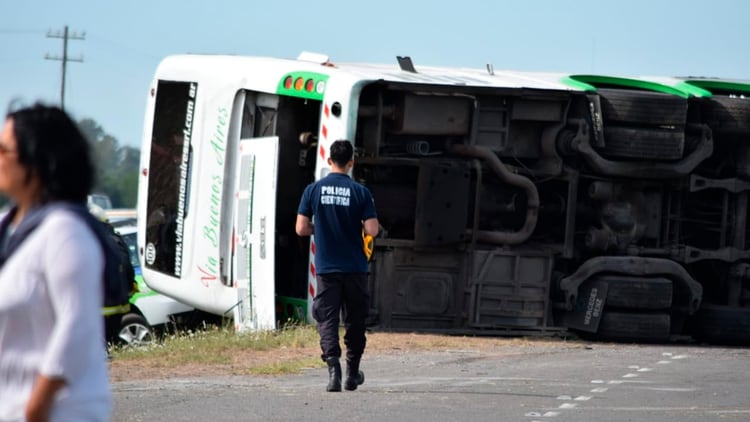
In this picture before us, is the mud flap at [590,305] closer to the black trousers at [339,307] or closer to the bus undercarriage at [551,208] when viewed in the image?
the bus undercarriage at [551,208]

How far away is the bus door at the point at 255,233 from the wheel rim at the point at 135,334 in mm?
1839

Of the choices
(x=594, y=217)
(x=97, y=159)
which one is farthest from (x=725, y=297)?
(x=97, y=159)

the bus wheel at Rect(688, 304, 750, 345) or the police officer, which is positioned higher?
the police officer

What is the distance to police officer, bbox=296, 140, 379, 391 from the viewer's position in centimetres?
949

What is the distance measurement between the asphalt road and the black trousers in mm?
333

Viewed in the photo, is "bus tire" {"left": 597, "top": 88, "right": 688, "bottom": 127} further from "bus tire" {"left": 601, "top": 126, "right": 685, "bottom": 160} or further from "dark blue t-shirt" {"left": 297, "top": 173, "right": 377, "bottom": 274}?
"dark blue t-shirt" {"left": 297, "top": 173, "right": 377, "bottom": 274}

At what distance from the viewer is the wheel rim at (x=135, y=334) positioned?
15523mm

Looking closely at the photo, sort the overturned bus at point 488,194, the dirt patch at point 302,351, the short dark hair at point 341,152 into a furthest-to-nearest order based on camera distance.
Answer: the overturned bus at point 488,194
the dirt patch at point 302,351
the short dark hair at point 341,152

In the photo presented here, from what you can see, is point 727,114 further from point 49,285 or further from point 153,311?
point 49,285

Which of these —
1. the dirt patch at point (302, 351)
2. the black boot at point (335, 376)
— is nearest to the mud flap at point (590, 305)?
the dirt patch at point (302, 351)

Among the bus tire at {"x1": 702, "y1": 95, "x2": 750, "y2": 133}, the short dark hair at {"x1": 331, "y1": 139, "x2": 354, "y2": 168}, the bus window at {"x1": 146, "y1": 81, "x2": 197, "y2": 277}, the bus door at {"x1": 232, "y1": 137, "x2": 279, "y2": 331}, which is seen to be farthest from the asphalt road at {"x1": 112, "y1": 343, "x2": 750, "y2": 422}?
the bus window at {"x1": 146, "y1": 81, "x2": 197, "y2": 277}

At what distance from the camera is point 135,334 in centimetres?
1568

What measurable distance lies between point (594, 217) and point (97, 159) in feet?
34.6

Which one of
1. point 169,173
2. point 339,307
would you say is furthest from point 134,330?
point 339,307
